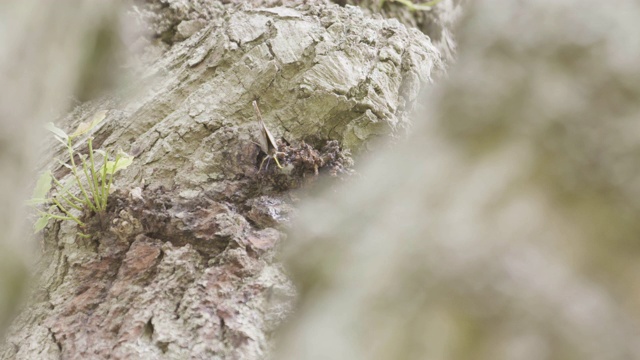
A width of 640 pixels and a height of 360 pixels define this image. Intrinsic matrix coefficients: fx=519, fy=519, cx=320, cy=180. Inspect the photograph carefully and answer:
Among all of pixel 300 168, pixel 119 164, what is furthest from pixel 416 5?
pixel 119 164

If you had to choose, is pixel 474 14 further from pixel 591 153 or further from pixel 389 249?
pixel 389 249

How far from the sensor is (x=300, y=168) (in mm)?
1233

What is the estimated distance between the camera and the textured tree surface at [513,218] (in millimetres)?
634

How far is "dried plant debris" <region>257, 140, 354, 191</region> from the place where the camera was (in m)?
Answer: 1.22

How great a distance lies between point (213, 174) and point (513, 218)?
30.4 inches

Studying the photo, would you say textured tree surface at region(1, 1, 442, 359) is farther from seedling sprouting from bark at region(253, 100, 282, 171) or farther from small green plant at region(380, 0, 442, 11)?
small green plant at region(380, 0, 442, 11)

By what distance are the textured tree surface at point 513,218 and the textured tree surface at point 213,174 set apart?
285 mm

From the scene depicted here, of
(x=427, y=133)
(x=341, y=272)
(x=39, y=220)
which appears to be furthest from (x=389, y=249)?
(x=39, y=220)

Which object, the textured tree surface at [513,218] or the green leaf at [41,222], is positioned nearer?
the textured tree surface at [513,218]

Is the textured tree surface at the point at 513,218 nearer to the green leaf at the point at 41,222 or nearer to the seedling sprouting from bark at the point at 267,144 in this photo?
the seedling sprouting from bark at the point at 267,144

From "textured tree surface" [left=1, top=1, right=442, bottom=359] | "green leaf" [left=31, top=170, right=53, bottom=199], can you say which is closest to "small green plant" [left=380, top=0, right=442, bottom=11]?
"textured tree surface" [left=1, top=1, right=442, bottom=359]

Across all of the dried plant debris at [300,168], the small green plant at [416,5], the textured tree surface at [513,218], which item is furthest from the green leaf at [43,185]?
the small green plant at [416,5]

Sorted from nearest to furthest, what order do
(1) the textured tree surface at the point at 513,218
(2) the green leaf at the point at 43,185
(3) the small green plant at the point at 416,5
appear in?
(1) the textured tree surface at the point at 513,218
(2) the green leaf at the point at 43,185
(3) the small green plant at the point at 416,5

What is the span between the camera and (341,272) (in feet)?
2.56
